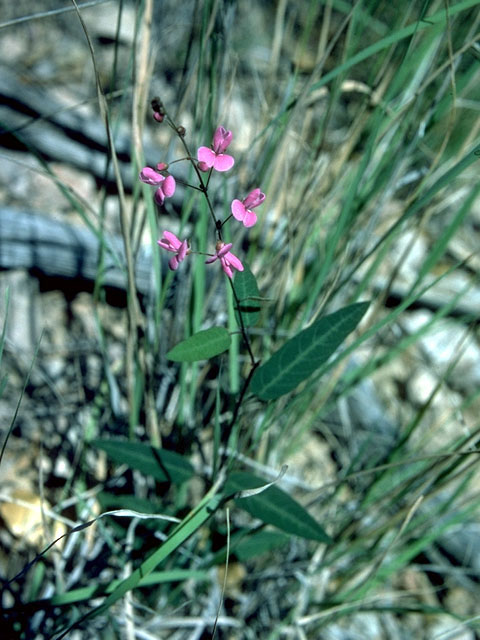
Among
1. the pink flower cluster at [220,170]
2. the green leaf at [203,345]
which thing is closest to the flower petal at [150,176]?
the pink flower cluster at [220,170]

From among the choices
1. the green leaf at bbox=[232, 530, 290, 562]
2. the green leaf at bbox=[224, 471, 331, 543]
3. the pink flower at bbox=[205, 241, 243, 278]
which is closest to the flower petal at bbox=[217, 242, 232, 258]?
the pink flower at bbox=[205, 241, 243, 278]

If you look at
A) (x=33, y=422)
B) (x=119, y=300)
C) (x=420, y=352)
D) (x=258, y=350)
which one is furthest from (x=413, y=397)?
(x=33, y=422)

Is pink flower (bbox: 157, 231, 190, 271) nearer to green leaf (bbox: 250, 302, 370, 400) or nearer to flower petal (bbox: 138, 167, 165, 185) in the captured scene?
flower petal (bbox: 138, 167, 165, 185)

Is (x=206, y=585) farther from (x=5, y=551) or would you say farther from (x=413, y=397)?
(x=413, y=397)

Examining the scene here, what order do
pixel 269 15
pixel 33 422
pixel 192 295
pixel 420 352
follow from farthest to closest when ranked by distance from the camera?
pixel 269 15 < pixel 420 352 < pixel 33 422 < pixel 192 295

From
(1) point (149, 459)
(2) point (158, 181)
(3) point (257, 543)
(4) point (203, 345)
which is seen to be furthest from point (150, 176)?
(3) point (257, 543)

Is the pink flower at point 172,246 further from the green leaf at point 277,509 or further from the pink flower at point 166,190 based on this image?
the green leaf at point 277,509
